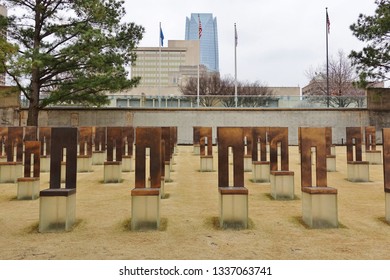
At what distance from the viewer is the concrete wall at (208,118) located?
77.9ft

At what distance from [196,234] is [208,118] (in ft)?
68.3

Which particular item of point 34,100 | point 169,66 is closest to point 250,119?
point 34,100

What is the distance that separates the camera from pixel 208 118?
24562mm

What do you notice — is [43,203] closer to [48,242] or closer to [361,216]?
[48,242]

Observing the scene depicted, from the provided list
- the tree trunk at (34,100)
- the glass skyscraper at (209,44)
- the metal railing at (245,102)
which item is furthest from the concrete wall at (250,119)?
the glass skyscraper at (209,44)

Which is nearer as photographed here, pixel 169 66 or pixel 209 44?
pixel 169 66

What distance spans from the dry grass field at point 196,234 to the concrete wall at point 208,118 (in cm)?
1812

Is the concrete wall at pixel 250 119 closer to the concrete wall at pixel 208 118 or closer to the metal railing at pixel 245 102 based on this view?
the concrete wall at pixel 208 118

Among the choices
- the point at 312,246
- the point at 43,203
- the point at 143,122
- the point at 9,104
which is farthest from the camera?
the point at 143,122

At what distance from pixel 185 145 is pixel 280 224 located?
2034 cm

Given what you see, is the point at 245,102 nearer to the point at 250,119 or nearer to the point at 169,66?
the point at 250,119

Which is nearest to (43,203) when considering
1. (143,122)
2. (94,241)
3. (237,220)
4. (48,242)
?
(48,242)

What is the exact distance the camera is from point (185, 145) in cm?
2467

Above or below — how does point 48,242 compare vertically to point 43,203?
below
